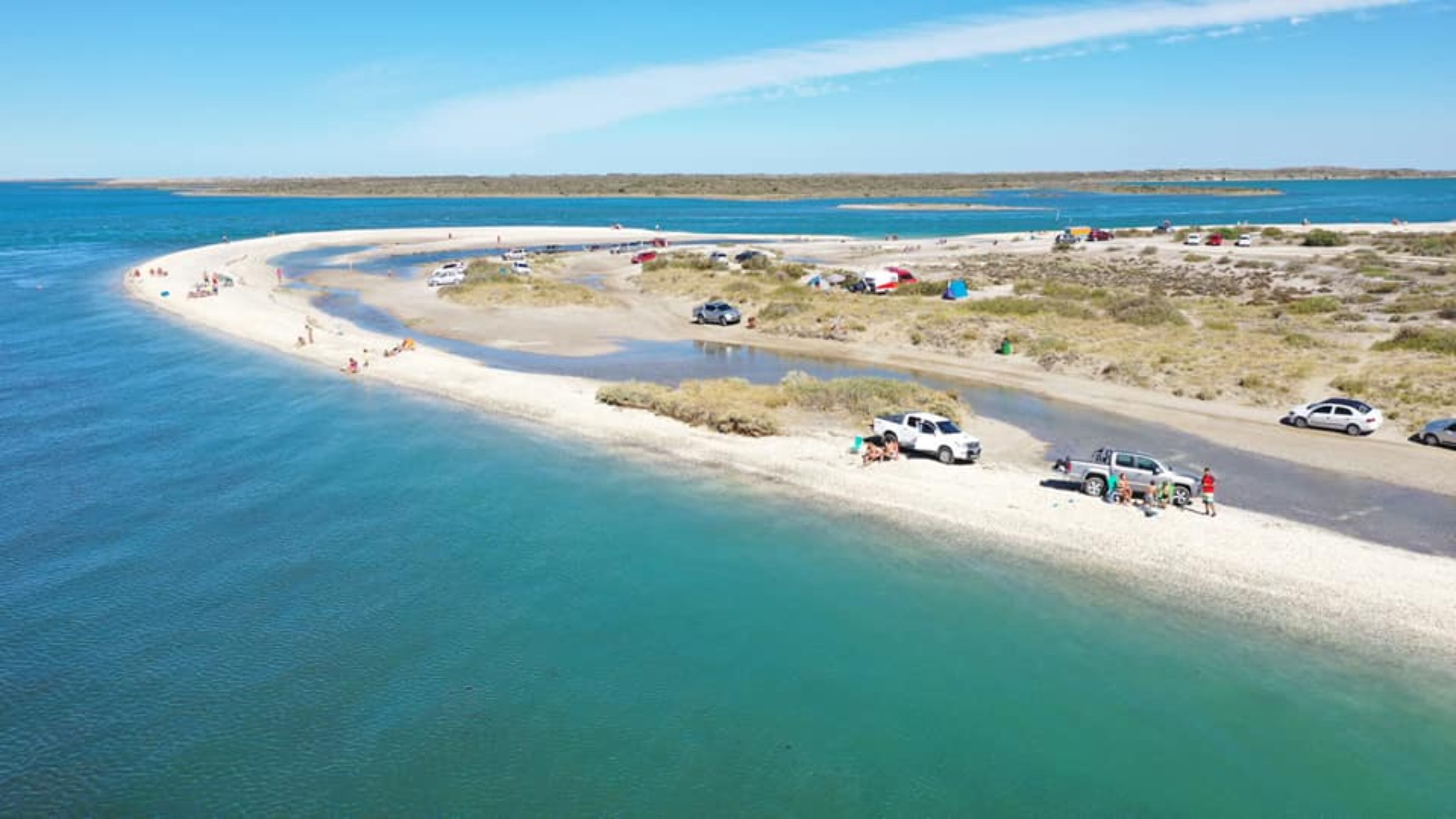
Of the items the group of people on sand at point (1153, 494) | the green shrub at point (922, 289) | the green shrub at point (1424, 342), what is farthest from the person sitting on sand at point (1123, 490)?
the green shrub at point (922, 289)

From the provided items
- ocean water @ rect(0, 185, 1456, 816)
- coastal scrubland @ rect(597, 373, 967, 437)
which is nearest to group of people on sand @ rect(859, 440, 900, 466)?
ocean water @ rect(0, 185, 1456, 816)

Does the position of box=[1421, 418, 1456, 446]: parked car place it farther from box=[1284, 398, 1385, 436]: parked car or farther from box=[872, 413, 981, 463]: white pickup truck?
box=[872, 413, 981, 463]: white pickup truck

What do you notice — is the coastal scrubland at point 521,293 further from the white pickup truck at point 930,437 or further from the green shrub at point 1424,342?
the green shrub at point 1424,342

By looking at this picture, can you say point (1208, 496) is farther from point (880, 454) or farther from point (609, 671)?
point (609, 671)

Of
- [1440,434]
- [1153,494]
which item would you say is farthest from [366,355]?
[1440,434]

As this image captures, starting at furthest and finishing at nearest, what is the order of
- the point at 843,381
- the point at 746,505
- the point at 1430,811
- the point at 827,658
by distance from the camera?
the point at 843,381
the point at 746,505
the point at 827,658
the point at 1430,811

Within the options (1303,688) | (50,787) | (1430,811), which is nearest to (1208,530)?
Result: (1303,688)

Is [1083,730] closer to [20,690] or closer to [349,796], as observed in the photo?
[349,796]
